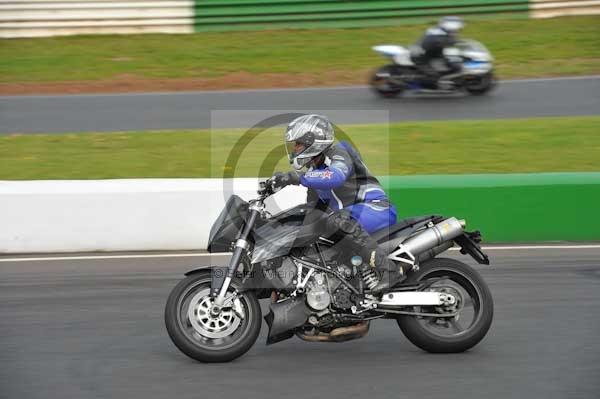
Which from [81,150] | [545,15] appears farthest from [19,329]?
[545,15]

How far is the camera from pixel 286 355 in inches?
248

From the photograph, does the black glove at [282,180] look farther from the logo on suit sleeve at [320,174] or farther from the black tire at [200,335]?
the black tire at [200,335]

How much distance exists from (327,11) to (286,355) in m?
16.5

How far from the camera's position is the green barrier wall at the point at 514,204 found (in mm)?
9539

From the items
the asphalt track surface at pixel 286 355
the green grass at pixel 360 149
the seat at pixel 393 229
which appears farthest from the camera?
the green grass at pixel 360 149

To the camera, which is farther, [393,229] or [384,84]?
[384,84]

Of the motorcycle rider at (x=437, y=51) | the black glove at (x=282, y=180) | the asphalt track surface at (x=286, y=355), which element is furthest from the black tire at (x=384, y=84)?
the black glove at (x=282, y=180)

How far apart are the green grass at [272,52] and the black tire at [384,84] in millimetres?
1628

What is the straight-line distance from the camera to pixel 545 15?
21.9m

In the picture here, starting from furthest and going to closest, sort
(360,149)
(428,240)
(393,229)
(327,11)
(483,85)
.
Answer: (327,11) < (483,85) < (360,149) < (393,229) < (428,240)

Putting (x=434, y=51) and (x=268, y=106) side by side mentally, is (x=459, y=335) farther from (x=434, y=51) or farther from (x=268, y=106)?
(x=434, y=51)

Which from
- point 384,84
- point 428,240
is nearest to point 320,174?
point 428,240

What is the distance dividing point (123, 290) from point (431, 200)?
11.2 ft

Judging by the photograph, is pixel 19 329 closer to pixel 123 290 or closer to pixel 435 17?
pixel 123 290
